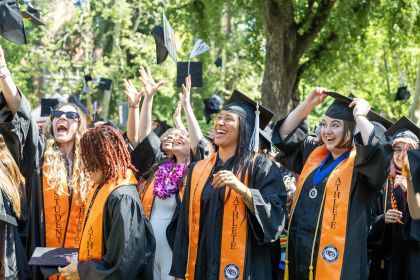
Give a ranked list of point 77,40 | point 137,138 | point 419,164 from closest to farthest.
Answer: point 419,164
point 137,138
point 77,40

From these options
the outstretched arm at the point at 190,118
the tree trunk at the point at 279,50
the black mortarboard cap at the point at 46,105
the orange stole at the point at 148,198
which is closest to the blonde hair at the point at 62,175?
the orange stole at the point at 148,198

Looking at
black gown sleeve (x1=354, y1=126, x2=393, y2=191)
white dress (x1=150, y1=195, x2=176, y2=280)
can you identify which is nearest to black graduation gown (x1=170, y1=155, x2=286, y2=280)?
black gown sleeve (x1=354, y1=126, x2=393, y2=191)

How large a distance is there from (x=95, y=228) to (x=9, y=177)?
52.6 inches

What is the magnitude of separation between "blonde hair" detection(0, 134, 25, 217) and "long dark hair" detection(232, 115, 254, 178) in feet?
5.78

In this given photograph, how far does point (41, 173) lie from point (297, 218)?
2.16 metres

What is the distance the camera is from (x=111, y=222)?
4375mm

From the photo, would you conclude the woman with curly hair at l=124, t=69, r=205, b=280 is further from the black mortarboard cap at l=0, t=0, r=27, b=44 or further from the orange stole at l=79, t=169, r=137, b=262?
the orange stole at l=79, t=169, r=137, b=262

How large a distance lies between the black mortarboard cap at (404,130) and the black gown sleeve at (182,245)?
5.97 feet

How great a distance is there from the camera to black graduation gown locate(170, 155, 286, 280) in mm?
4711

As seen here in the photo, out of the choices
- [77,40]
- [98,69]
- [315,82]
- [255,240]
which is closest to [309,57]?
[315,82]

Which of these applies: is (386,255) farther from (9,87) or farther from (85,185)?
(9,87)

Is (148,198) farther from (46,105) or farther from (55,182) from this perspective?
(46,105)

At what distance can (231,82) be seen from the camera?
29.3 metres

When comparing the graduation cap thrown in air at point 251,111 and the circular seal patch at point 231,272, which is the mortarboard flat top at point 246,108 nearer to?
the graduation cap thrown in air at point 251,111
